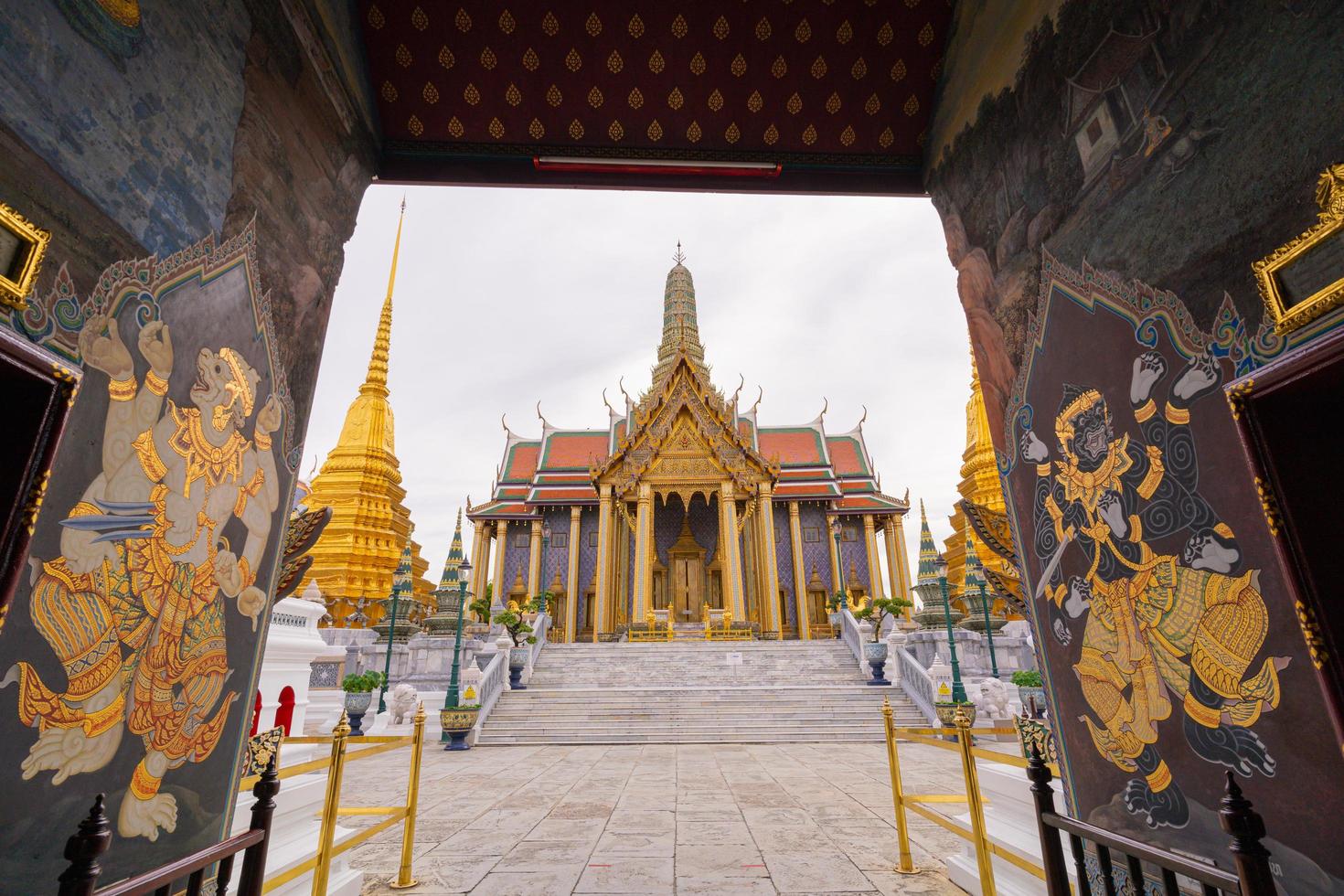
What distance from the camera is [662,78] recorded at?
3.92 m

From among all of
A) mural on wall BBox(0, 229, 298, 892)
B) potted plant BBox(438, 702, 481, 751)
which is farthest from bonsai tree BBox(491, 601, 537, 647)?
mural on wall BBox(0, 229, 298, 892)

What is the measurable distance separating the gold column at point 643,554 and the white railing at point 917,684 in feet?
23.7

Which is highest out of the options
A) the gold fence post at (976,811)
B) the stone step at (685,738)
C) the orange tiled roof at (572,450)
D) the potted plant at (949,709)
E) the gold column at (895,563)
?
the orange tiled roof at (572,450)

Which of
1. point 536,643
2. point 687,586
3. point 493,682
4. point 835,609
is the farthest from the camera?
point 687,586

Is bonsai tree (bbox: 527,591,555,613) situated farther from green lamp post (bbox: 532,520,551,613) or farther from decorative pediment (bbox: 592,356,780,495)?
decorative pediment (bbox: 592,356,780,495)

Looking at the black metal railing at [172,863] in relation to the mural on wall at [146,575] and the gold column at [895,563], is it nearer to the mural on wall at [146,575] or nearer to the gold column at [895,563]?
the mural on wall at [146,575]

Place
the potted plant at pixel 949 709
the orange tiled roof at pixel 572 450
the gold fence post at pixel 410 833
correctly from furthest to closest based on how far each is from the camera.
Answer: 1. the orange tiled roof at pixel 572 450
2. the potted plant at pixel 949 709
3. the gold fence post at pixel 410 833

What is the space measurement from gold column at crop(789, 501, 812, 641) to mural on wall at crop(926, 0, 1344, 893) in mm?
17174

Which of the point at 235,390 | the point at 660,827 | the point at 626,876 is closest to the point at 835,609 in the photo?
the point at 660,827

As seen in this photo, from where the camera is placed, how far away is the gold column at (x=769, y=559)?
17.7m

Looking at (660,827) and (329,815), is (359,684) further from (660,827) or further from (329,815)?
(329,815)

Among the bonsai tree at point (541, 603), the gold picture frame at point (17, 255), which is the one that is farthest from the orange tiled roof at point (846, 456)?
the gold picture frame at point (17, 255)

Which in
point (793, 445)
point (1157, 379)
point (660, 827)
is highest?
point (793, 445)

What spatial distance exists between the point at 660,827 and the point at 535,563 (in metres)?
17.8
